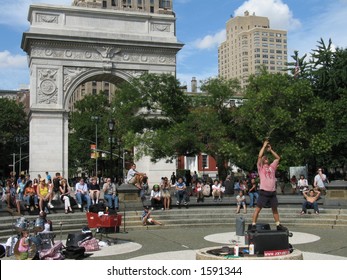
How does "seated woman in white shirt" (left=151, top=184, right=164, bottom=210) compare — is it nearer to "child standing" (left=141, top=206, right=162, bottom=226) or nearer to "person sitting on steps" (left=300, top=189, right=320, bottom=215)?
"child standing" (left=141, top=206, right=162, bottom=226)

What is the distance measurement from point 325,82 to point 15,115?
4861 cm

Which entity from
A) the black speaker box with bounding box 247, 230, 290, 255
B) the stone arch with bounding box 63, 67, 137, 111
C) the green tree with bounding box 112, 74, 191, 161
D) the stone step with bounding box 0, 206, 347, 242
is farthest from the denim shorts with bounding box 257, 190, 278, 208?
the stone arch with bounding box 63, 67, 137, 111

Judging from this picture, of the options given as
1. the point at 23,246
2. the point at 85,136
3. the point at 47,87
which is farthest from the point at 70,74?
the point at 85,136

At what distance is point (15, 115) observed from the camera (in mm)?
74188

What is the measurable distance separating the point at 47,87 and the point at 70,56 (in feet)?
9.96

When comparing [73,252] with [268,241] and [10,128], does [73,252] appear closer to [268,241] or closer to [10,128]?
[268,241]

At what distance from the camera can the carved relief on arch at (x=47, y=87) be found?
3778 cm

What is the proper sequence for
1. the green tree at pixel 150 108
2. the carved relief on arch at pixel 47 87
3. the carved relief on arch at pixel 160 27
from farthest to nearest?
1. the carved relief on arch at pixel 160 27
2. the carved relief on arch at pixel 47 87
3. the green tree at pixel 150 108

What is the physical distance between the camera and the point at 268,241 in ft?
24.7

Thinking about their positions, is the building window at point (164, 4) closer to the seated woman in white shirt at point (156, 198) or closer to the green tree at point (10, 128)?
the green tree at point (10, 128)

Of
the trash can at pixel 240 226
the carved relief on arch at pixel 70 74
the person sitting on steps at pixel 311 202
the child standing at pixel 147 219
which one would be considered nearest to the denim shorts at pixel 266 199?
the trash can at pixel 240 226

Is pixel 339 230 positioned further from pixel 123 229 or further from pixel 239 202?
pixel 123 229

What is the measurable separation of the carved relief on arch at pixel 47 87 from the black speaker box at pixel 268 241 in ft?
106

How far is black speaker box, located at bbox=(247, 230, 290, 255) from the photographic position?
7488 mm
